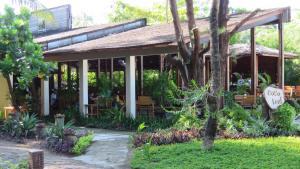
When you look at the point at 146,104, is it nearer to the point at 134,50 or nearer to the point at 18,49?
the point at 134,50

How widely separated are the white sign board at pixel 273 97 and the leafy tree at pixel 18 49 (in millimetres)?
7015

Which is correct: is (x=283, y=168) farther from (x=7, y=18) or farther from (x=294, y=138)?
(x=7, y=18)

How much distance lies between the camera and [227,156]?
28.4 ft

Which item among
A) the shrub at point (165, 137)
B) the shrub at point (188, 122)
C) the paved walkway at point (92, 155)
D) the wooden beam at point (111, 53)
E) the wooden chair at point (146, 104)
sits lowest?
the paved walkway at point (92, 155)

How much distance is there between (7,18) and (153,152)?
24.3ft

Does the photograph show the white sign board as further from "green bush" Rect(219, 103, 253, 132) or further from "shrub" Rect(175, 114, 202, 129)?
"shrub" Rect(175, 114, 202, 129)

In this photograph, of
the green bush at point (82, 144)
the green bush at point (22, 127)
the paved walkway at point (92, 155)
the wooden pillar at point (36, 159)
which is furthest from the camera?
the green bush at point (22, 127)

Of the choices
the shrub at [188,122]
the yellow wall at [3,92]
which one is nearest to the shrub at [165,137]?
the shrub at [188,122]

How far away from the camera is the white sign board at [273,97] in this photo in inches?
447

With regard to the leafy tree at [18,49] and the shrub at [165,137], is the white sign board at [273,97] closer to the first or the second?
the shrub at [165,137]

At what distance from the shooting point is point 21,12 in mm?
14219

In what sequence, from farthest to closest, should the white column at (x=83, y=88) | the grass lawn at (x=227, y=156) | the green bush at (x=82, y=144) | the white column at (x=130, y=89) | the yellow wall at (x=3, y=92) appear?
the yellow wall at (x=3, y=92) < the white column at (x=83, y=88) < the white column at (x=130, y=89) < the green bush at (x=82, y=144) < the grass lawn at (x=227, y=156)

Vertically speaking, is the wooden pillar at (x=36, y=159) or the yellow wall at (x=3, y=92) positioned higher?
the yellow wall at (x=3, y=92)

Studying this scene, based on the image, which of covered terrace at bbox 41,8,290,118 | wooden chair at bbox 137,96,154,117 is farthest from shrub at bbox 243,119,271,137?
wooden chair at bbox 137,96,154,117
